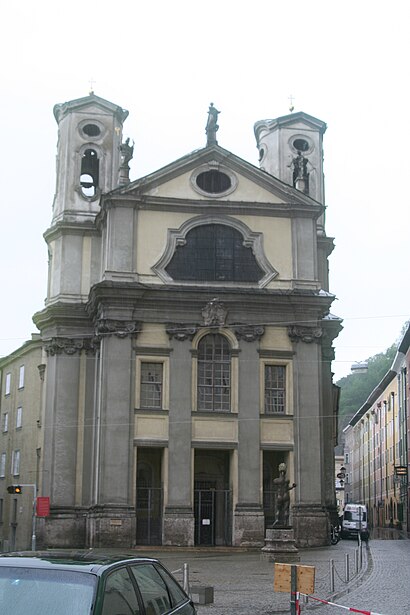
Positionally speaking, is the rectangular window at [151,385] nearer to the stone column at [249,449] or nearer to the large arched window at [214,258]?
the stone column at [249,449]

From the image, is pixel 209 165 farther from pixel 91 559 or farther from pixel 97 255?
pixel 91 559

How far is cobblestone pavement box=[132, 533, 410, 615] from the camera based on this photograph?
57.4 feet

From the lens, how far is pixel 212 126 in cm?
4397

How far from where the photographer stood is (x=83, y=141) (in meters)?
46.8

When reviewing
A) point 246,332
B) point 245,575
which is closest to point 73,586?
point 245,575

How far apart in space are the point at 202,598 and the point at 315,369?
24.0m

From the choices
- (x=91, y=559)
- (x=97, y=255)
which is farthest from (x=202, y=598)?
(x=97, y=255)

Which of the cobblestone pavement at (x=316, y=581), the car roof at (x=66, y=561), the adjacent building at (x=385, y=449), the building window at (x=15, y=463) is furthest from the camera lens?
the adjacent building at (x=385, y=449)

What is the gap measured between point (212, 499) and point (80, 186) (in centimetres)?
1641

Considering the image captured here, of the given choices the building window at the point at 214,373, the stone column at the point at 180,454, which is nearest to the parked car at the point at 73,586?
the stone column at the point at 180,454

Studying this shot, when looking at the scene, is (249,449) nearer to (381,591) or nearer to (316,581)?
(316,581)

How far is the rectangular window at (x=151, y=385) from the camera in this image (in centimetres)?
3981

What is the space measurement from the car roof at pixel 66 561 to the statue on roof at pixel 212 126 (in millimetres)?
36307

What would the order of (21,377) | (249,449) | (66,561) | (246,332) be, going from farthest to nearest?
(21,377), (246,332), (249,449), (66,561)
